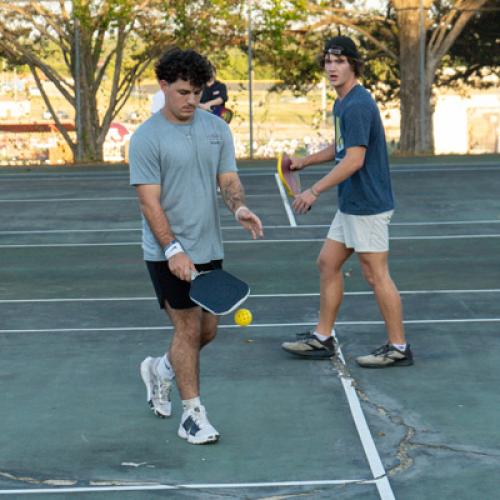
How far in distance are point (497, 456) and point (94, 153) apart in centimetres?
1868

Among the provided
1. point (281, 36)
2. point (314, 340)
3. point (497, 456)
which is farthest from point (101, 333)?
point (281, 36)

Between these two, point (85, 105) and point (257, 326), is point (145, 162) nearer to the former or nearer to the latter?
point (257, 326)

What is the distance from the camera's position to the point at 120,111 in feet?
89.0

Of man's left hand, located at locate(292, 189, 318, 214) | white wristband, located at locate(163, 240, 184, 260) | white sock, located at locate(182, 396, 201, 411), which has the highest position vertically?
man's left hand, located at locate(292, 189, 318, 214)

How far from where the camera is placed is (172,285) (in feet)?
19.7

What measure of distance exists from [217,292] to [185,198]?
0.51 metres

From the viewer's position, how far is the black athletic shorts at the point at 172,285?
6.01 meters

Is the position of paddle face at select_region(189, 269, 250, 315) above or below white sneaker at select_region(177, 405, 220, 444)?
above

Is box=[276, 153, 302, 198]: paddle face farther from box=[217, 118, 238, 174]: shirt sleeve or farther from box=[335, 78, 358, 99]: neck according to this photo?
box=[217, 118, 238, 174]: shirt sleeve

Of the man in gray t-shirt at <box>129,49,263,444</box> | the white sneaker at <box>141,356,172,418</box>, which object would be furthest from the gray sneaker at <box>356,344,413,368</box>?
the man in gray t-shirt at <box>129,49,263,444</box>

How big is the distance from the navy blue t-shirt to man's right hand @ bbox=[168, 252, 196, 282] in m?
1.77

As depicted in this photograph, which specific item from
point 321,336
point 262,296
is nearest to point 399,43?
point 262,296

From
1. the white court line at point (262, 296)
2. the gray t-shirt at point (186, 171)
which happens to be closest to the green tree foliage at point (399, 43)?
the white court line at point (262, 296)

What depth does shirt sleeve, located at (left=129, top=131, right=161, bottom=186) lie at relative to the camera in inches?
231
